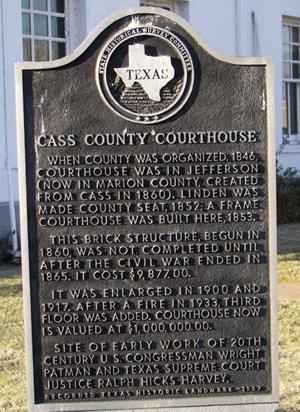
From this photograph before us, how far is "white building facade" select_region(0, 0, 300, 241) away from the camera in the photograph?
11625 mm

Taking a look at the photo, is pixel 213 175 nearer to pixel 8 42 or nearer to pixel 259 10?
pixel 8 42

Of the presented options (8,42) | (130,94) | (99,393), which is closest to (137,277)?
(99,393)

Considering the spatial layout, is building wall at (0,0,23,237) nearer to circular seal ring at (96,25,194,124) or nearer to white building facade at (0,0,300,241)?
white building facade at (0,0,300,241)

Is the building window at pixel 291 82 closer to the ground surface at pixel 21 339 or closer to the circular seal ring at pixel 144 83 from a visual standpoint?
the ground surface at pixel 21 339

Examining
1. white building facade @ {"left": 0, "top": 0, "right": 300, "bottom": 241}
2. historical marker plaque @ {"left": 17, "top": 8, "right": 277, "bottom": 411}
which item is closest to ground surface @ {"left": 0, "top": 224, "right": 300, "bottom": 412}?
historical marker plaque @ {"left": 17, "top": 8, "right": 277, "bottom": 411}

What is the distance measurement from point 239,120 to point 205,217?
0.53 m

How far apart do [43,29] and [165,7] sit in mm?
2581

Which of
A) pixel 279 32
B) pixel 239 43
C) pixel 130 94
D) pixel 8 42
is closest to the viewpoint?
pixel 130 94

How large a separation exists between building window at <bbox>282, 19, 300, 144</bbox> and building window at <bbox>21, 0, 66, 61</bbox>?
6169 mm

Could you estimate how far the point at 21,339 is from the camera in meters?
6.74

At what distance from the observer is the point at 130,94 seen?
4172 millimetres

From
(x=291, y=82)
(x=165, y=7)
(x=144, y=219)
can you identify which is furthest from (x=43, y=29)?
(x=144, y=219)

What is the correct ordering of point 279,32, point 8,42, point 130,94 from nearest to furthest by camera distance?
point 130,94 < point 8,42 < point 279,32

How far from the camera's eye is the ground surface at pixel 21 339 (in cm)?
534
